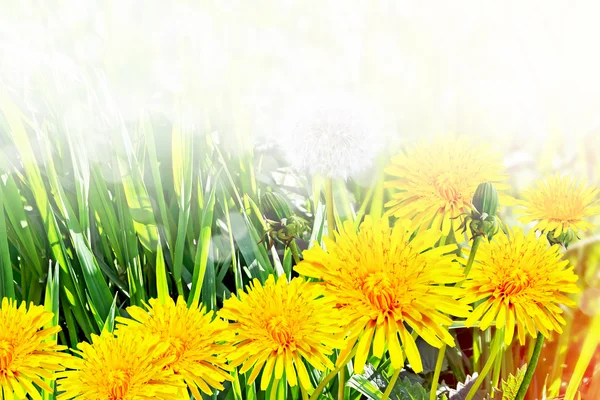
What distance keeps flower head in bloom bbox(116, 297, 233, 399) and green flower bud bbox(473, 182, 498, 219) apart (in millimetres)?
156

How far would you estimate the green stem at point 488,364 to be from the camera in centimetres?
36

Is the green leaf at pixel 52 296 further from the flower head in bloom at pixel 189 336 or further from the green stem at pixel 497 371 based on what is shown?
the green stem at pixel 497 371

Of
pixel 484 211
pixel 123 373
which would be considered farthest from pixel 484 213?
pixel 123 373

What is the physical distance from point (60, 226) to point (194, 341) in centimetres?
11

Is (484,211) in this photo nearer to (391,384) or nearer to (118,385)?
(391,384)

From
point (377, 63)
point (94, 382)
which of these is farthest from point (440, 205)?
point (94, 382)

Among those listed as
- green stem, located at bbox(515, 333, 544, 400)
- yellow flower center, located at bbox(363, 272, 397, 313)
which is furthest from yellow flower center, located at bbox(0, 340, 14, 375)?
green stem, located at bbox(515, 333, 544, 400)

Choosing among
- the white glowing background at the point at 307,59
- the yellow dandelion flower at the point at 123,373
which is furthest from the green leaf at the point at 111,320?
the white glowing background at the point at 307,59

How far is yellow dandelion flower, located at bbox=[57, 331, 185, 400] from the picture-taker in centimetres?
31

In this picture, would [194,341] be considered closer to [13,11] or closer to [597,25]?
[13,11]

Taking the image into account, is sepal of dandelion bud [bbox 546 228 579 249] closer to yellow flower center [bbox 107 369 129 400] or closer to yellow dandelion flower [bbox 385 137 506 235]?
yellow dandelion flower [bbox 385 137 506 235]

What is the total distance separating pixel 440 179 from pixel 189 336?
172mm

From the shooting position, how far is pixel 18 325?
0.34 m

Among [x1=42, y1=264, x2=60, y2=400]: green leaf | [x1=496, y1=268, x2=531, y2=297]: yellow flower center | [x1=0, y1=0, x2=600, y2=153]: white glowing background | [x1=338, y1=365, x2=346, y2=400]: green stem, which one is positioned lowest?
[x1=338, y1=365, x2=346, y2=400]: green stem
